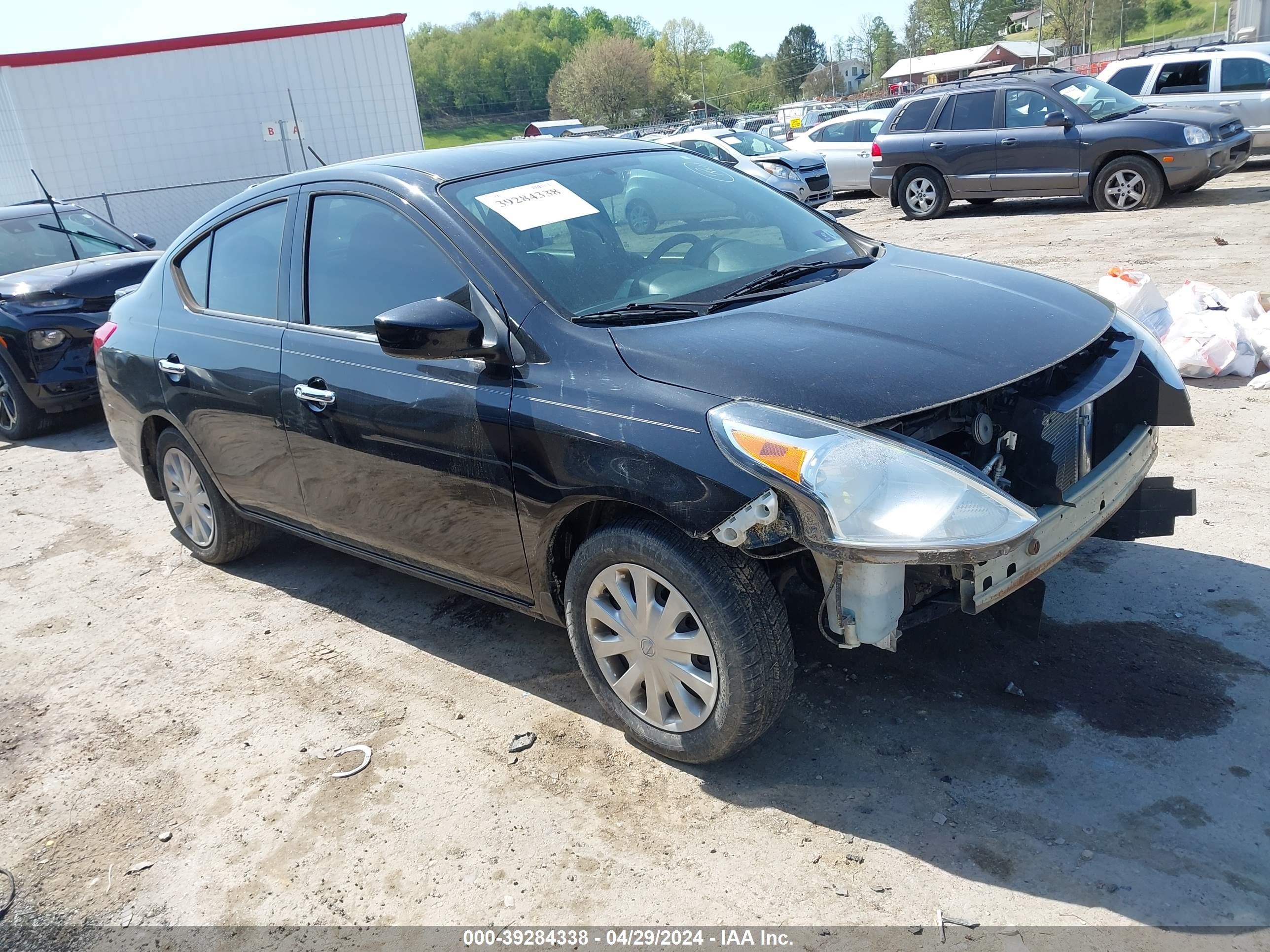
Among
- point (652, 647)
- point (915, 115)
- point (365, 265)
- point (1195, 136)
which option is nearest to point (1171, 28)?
point (915, 115)

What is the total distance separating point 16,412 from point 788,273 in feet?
23.4

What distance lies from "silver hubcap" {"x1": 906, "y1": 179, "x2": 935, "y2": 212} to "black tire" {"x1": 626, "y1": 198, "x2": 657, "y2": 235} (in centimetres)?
1218

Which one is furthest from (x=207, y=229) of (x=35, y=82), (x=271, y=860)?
(x=35, y=82)

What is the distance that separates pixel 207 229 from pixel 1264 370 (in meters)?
5.90

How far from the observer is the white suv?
14961mm

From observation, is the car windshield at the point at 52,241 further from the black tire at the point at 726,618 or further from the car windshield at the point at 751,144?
the car windshield at the point at 751,144

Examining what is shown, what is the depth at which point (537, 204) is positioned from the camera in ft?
11.9

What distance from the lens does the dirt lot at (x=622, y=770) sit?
2676 millimetres

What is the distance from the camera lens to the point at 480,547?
355 cm

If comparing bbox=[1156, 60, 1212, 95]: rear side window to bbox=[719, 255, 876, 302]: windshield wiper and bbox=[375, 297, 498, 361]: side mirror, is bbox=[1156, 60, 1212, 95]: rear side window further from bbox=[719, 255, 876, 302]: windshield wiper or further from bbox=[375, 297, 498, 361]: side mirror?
bbox=[375, 297, 498, 361]: side mirror

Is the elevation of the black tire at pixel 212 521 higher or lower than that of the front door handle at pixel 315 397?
lower

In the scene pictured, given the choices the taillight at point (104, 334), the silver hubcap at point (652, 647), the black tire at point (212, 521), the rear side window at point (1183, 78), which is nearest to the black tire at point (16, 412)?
the taillight at point (104, 334)

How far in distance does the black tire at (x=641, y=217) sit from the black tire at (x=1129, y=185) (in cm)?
1126

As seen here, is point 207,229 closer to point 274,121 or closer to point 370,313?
point 370,313
